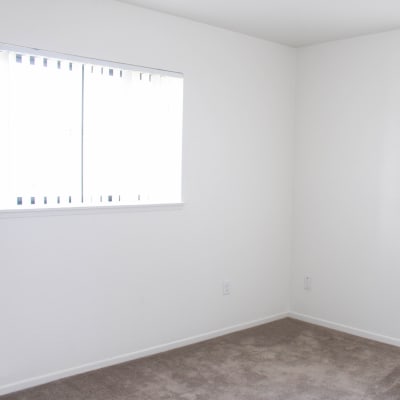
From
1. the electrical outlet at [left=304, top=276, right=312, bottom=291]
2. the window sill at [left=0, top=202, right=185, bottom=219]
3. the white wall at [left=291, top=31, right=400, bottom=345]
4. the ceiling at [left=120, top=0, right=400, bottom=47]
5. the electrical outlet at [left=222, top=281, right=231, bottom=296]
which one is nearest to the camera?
the window sill at [left=0, top=202, right=185, bottom=219]

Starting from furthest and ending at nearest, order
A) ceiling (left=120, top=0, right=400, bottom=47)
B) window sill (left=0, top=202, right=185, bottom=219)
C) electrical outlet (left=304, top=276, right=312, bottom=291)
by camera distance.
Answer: electrical outlet (left=304, top=276, right=312, bottom=291) → ceiling (left=120, top=0, right=400, bottom=47) → window sill (left=0, top=202, right=185, bottom=219)

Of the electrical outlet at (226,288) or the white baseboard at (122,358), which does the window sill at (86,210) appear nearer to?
the electrical outlet at (226,288)

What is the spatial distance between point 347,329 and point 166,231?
1.85 m

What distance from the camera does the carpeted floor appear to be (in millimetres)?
3244

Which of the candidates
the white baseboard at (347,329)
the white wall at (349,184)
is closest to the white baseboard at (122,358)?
the white baseboard at (347,329)

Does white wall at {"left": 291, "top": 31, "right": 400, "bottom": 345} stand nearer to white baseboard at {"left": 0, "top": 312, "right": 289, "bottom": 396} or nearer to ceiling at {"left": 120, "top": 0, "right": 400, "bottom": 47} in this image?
ceiling at {"left": 120, "top": 0, "right": 400, "bottom": 47}

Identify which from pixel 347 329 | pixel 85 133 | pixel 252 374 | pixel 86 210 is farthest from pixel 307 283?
pixel 85 133

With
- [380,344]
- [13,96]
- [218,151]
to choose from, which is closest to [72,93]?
[13,96]

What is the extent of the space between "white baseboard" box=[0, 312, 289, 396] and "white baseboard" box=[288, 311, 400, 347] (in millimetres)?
251

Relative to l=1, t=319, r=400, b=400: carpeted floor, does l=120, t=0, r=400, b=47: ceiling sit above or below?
above

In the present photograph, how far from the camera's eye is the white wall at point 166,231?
324cm

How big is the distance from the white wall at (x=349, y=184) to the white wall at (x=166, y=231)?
0.58ft

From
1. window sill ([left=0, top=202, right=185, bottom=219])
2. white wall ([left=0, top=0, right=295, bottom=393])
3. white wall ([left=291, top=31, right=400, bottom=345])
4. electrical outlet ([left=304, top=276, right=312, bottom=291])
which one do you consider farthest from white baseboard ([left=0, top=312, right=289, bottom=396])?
window sill ([left=0, top=202, right=185, bottom=219])

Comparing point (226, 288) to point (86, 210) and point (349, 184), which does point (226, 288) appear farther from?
point (86, 210)
